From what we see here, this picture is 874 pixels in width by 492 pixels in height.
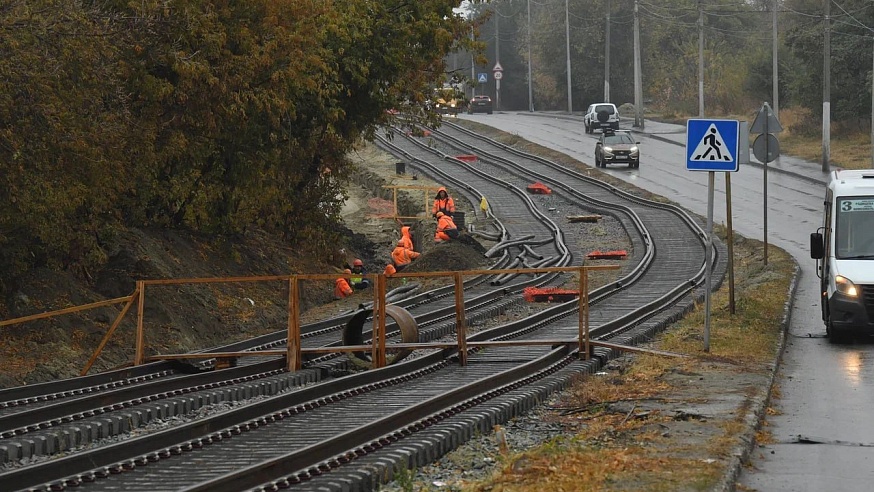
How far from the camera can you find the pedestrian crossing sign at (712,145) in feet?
57.1

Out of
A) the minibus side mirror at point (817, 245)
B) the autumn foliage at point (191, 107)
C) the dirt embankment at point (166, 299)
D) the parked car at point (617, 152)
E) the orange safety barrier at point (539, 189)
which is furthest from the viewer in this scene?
the parked car at point (617, 152)

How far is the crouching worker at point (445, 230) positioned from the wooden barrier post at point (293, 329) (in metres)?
18.7

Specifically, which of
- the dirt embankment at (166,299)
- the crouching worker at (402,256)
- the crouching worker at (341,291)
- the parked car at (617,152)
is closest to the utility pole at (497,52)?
the parked car at (617,152)

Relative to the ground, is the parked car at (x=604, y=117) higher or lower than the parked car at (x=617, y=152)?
higher

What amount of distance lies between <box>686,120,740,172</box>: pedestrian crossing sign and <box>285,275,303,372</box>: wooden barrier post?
5585mm

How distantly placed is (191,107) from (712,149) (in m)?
11.3

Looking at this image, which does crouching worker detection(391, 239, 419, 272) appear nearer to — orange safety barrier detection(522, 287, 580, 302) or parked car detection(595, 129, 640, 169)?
orange safety barrier detection(522, 287, 580, 302)

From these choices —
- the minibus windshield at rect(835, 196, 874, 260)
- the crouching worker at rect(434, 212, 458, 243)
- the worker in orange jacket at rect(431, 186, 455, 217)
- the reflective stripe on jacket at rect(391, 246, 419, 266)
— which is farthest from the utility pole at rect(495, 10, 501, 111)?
the minibus windshield at rect(835, 196, 874, 260)

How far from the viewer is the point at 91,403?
1448cm

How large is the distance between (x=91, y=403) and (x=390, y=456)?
520 cm

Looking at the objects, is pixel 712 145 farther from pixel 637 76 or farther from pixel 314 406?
pixel 637 76

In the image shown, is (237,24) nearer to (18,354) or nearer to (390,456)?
(18,354)

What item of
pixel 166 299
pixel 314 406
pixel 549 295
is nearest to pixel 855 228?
pixel 549 295

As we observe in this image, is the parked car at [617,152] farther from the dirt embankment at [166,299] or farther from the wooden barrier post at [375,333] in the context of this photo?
the wooden barrier post at [375,333]
